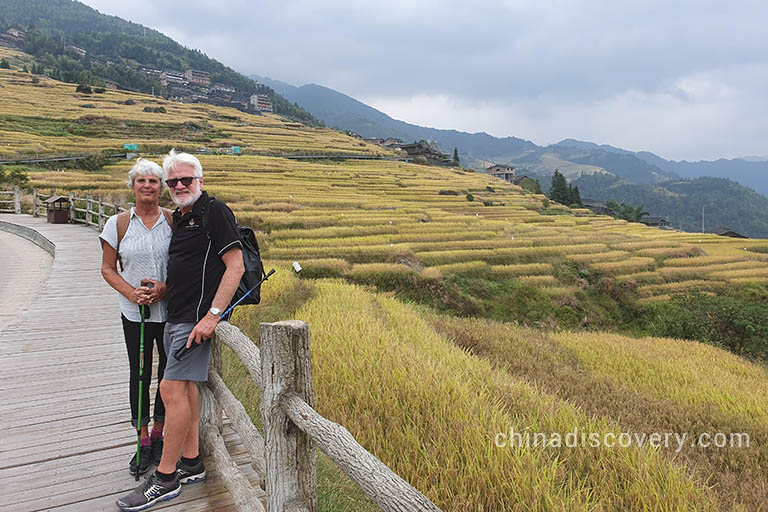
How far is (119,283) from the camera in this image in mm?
2602

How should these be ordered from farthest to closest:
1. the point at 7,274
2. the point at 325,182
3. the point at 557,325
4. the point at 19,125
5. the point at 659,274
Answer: the point at 19,125 → the point at 325,182 → the point at 659,274 → the point at 557,325 → the point at 7,274

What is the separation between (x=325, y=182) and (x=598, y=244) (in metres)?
23.3

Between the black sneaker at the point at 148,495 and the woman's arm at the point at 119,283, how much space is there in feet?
3.77

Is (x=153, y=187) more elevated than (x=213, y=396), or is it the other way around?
(x=153, y=187)

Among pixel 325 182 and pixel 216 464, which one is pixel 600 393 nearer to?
pixel 216 464

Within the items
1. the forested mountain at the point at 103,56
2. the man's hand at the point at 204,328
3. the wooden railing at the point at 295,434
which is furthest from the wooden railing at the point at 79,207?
the forested mountain at the point at 103,56

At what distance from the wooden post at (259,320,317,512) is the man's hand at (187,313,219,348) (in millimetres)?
503

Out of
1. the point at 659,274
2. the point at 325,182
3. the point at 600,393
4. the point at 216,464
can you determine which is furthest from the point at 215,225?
the point at 325,182

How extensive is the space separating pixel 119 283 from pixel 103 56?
169794mm

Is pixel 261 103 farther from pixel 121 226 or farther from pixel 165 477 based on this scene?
pixel 165 477

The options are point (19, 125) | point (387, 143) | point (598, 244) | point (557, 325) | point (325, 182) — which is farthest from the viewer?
point (387, 143)

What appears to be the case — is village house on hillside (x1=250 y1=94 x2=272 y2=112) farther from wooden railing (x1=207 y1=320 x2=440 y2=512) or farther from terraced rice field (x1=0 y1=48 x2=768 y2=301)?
wooden railing (x1=207 y1=320 x2=440 y2=512)

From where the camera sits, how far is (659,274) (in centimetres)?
2012

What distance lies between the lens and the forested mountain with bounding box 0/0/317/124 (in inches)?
4026
